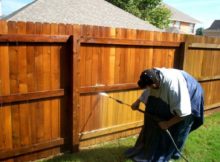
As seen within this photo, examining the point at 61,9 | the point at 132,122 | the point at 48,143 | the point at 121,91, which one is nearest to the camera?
the point at 48,143

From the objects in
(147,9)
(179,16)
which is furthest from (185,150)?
(179,16)

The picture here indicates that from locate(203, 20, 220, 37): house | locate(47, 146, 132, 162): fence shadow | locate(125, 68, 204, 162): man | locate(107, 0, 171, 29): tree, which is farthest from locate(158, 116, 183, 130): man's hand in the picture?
locate(203, 20, 220, 37): house

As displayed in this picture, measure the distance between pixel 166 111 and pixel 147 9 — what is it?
22.3 m

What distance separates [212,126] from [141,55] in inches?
98.9

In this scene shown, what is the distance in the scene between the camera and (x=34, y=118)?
3.77 meters

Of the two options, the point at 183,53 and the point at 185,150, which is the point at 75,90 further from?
the point at 183,53

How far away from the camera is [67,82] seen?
3979 mm

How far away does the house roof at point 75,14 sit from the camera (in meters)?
11.0

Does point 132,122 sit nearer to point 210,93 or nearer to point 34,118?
point 34,118

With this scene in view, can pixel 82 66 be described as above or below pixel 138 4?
below

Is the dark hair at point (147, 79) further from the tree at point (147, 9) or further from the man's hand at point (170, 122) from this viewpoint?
the tree at point (147, 9)

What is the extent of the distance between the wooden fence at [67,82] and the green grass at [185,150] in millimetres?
166

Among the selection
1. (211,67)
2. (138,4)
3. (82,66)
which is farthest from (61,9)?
(138,4)

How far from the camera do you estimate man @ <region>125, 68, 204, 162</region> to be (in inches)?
135
